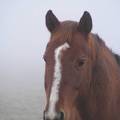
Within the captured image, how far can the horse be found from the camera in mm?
4055

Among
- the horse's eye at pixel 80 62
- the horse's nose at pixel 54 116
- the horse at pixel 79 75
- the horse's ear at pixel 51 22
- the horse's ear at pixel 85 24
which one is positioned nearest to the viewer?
the horse's nose at pixel 54 116

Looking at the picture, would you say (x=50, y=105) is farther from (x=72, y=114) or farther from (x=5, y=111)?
(x=5, y=111)

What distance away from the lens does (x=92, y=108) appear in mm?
4551

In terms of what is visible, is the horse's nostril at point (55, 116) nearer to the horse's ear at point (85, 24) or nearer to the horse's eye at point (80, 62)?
the horse's eye at point (80, 62)

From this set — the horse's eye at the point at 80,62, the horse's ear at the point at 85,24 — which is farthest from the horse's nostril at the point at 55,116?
the horse's ear at the point at 85,24

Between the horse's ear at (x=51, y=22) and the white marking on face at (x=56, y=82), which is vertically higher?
the horse's ear at (x=51, y=22)

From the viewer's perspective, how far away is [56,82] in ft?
13.3

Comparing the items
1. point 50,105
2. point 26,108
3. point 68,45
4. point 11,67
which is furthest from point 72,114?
point 11,67

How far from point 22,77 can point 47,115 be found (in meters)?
22.1

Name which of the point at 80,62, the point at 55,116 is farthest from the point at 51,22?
the point at 55,116

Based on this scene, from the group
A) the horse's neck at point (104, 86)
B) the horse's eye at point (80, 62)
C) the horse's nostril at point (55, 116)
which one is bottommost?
the horse's nostril at point (55, 116)

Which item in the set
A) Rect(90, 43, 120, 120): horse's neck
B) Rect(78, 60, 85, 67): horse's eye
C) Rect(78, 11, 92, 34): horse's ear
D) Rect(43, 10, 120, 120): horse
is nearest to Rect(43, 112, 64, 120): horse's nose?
Rect(43, 10, 120, 120): horse

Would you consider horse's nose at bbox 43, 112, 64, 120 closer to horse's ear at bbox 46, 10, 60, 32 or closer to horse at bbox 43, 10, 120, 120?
horse at bbox 43, 10, 120, 120

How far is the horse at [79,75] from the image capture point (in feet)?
13.3
